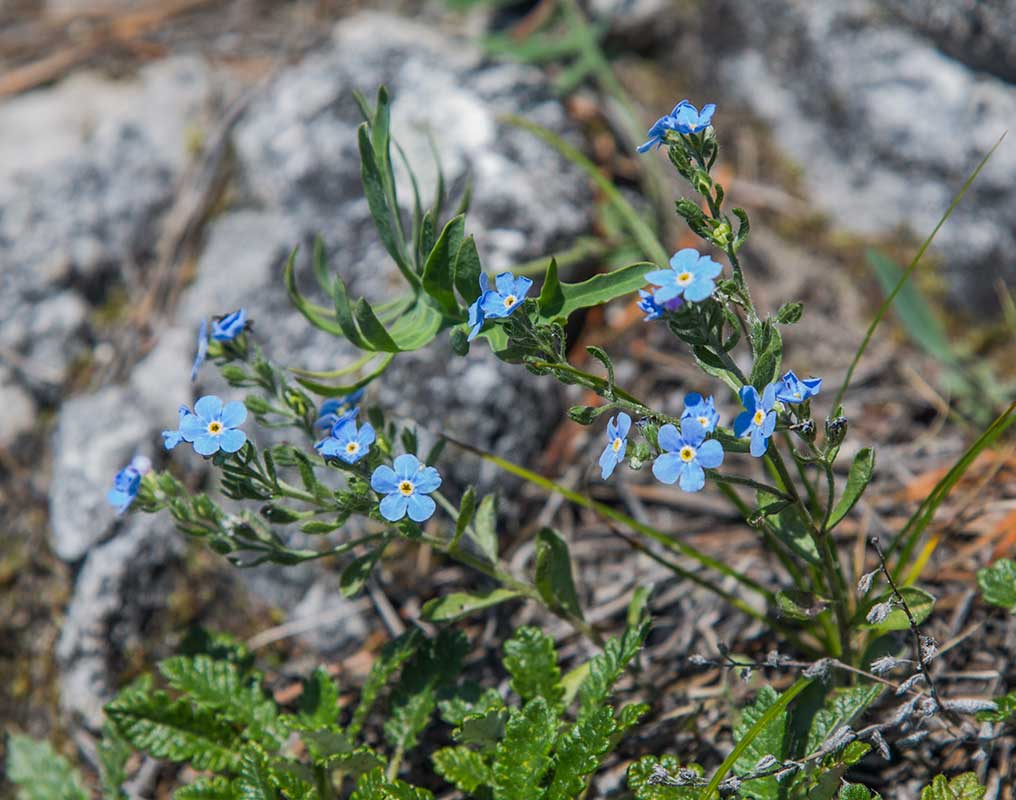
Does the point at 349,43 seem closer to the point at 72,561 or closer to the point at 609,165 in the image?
the point at 609,165

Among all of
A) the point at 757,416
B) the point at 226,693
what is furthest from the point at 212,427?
the point at 757,416

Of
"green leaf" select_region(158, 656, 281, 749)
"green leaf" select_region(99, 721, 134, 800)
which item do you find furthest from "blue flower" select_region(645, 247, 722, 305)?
"green leaf" select_region(99, 721, 134, 800)

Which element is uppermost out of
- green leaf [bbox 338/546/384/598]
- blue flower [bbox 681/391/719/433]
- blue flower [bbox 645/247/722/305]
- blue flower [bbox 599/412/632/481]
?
blue flower [bbox 645/247/722/305]

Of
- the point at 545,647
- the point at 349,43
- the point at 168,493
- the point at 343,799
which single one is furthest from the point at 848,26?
the point at 343,799

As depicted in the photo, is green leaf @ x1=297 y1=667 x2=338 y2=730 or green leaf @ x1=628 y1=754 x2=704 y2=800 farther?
green leaf @ x1=297 y1=667 x2=338 y2=730

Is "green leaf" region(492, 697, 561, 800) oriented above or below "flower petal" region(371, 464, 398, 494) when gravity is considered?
below

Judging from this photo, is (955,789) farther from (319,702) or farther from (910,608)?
(319,702)

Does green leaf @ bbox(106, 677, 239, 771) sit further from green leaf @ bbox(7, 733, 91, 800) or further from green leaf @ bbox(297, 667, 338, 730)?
green leaf @ bbox(7, 733, 91, 800)
